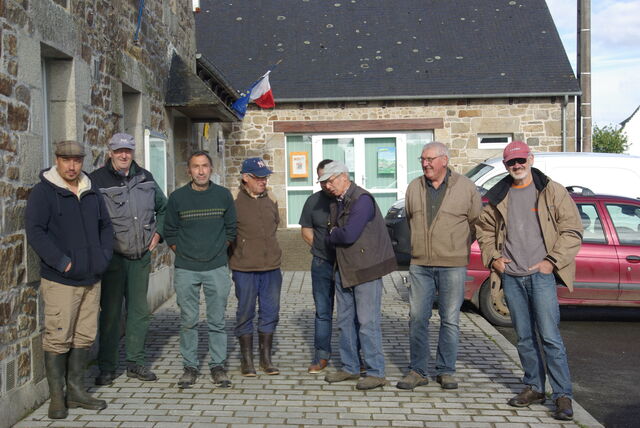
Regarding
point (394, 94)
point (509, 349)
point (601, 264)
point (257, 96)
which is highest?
point (394, 94)

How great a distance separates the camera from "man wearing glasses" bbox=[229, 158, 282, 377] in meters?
6.20

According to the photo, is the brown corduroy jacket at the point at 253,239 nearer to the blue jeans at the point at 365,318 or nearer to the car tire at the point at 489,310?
the blue jeans at the point at 365,318

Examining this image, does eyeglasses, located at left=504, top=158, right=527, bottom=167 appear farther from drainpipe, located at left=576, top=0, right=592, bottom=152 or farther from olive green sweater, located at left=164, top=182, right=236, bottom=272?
drainpipe, located at left=576, top=0, right=592, bottom=152

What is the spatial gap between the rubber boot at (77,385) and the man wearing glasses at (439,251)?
2.31 m

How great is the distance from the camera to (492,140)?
18391mm

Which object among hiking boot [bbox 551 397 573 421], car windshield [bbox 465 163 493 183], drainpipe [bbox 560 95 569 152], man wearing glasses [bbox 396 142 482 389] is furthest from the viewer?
drainpipe [bbox 560 95 569 152]

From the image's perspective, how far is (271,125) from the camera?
18.7 m

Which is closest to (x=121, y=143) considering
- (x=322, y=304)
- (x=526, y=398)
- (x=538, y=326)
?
(x=322, y=304)

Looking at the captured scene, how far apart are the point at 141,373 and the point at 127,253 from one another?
1.00 m

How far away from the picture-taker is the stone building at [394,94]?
59.3 ft

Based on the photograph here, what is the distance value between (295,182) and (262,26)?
514 cm

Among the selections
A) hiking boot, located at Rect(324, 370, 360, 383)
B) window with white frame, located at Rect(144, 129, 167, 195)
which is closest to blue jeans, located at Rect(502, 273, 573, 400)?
hiking boot, located at Rect(324, 370, 360, 383)

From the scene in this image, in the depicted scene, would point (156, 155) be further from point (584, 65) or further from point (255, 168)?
point (584, 65)

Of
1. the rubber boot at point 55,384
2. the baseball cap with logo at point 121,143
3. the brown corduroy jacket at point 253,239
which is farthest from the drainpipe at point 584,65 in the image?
the rubber boot at point 55,384
